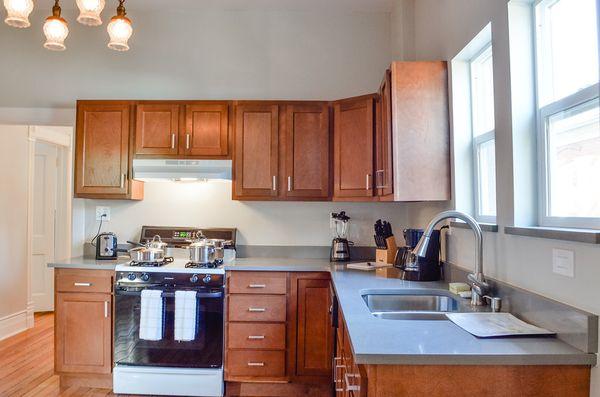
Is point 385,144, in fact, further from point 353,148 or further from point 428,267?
point 428,267

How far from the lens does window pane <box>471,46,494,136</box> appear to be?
7.11 ft

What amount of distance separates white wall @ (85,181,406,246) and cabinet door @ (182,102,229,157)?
0.41 meters

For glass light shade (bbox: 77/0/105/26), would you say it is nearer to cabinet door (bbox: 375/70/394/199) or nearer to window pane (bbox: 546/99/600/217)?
cabinet door (bbox: 375/70/394/199)

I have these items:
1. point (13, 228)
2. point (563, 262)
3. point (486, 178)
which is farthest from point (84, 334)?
point (563, 262)

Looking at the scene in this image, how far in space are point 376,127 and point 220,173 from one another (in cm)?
124

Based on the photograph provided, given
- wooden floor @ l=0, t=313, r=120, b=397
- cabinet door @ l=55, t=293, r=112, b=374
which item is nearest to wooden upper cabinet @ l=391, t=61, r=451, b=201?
cabinet door @ l=55, t=293, r=112, b=374

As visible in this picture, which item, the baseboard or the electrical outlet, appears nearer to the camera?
the electrical outlet

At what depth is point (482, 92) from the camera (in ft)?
7.45

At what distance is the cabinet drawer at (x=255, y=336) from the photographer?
111 inches

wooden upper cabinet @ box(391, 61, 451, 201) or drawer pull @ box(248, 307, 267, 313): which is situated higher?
wooden upper cabinet @ box(391, 61, 451, 201)

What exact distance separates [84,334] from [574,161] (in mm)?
3125

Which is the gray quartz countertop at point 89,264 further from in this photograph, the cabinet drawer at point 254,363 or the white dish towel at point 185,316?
the cabinet drawer at point 254,363

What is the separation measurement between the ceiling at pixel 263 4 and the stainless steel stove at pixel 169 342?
2237 millimetres

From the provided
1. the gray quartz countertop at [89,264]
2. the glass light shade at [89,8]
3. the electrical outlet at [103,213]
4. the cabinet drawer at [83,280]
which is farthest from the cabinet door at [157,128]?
the glass light shade at [89,8]
